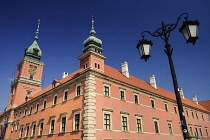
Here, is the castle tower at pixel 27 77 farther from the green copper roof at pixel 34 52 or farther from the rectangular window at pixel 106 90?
the rectangular window at pixel 106 90

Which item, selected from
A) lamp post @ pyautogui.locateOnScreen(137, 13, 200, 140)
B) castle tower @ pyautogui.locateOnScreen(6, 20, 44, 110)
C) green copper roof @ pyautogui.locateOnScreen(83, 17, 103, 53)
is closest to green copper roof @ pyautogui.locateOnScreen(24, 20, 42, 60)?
castle tower @ pyautogui.locateOnScreen(6, 20, 44, 110)

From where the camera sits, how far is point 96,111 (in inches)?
669

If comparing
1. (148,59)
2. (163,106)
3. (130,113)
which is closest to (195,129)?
(163,106)

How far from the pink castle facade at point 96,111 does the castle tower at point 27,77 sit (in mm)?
3723

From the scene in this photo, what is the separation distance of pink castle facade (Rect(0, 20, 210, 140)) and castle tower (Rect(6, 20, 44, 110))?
372cm

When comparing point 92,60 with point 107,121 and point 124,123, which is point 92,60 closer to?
point 107,121

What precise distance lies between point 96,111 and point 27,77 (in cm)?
2714

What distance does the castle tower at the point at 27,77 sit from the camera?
35544mm

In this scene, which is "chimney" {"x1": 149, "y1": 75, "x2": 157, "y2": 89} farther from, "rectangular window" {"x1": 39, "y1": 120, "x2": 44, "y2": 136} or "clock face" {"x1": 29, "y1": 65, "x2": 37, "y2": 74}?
"clock face" {"x1": 29, "y1": 65, "x2": 37, "y2": 74}

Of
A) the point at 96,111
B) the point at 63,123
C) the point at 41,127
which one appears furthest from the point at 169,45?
the point at 41,127

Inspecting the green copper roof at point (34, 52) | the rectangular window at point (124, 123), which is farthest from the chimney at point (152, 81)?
the green copper roof at point (34, 52)

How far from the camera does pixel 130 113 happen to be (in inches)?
814

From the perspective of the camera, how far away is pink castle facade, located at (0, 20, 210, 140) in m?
17.3

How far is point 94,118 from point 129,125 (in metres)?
5.49
